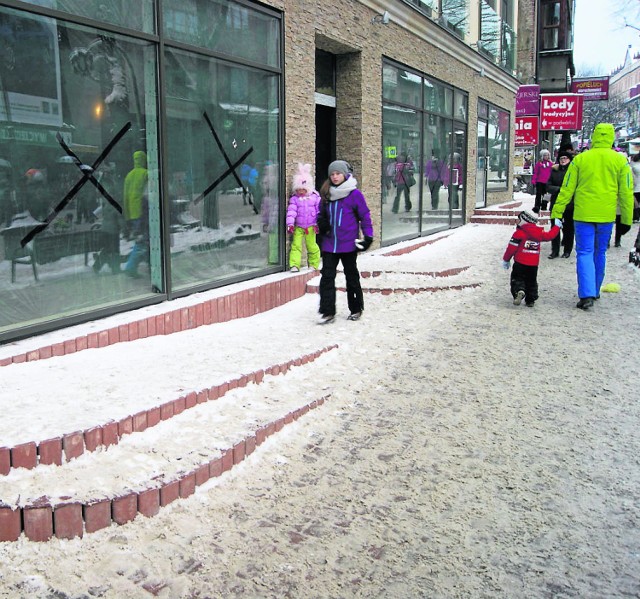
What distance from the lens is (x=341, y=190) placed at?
23.9 feet

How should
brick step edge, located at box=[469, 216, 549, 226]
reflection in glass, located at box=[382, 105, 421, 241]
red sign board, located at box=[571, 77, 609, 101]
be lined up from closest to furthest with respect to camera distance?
1. reflection in glass, located at box=[382, 105, 421, 241]
2. brick step edge, located at box=[469, 216, 549, 226]
3. red sign board, located at box=[571, 77, 609, 101]

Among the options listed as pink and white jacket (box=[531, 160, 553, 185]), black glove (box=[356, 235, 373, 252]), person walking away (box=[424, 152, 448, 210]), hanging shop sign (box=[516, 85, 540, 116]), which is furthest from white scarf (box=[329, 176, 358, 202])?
hanging shop sign (box=[516, 85, 540, 116])

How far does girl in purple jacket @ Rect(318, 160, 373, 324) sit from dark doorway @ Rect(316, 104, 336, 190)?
15.6 feet

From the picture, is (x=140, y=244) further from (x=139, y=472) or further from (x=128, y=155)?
(x=139, y=472)

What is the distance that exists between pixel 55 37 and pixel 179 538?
4.40 m

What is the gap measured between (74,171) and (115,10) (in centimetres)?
156

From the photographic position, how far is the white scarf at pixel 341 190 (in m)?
7.29

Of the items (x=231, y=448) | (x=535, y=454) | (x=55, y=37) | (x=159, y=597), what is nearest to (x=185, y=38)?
(x=55, y=37)

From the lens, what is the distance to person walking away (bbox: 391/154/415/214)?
13.5 metres

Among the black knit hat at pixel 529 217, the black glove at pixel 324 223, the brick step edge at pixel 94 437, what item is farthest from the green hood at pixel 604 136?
the brick step edge at pixel 94 437

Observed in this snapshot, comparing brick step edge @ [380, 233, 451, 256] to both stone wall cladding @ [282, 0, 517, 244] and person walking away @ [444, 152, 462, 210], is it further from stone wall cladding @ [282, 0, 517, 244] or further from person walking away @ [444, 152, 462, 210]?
person walking away @ [444, 152, 462, 210]

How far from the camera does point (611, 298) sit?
29.0ft

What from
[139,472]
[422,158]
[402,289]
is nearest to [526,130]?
[422,158]

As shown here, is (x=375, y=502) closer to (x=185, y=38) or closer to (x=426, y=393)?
(x=426, y=393)
